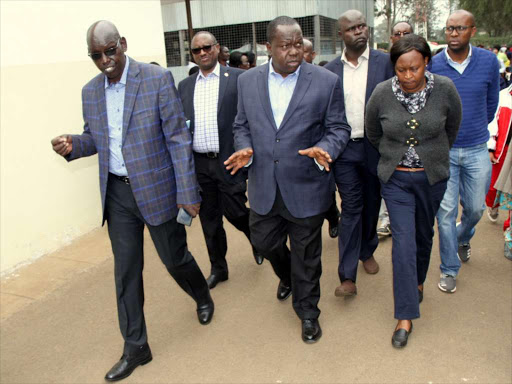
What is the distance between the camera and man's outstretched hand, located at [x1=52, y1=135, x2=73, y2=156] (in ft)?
9.70

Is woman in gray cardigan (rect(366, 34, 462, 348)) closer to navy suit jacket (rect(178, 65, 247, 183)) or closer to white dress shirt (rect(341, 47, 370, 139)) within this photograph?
white dress shirt (rect(341, 47, 370, 139))

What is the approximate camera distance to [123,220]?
Answer: 3.16 m

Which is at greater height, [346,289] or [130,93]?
[130,93]

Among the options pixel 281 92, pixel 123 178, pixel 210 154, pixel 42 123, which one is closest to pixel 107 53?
pixel 123 178

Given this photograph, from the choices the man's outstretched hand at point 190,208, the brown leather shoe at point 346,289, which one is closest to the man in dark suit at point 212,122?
the man's outstretched hand at point 190,208

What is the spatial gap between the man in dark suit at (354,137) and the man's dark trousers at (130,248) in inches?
56.2

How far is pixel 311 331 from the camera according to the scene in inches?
135

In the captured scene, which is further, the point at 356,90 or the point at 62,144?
the point at 356,90

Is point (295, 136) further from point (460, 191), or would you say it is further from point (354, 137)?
point (460, 191)

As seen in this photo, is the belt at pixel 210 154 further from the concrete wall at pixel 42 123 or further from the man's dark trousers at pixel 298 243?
the concrete wall at pixel 42 123

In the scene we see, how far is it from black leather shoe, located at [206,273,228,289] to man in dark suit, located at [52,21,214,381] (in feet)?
3.67

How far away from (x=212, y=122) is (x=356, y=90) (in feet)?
3.96

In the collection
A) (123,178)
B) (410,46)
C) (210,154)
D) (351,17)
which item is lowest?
(210,154)

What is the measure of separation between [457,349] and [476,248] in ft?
6.40
